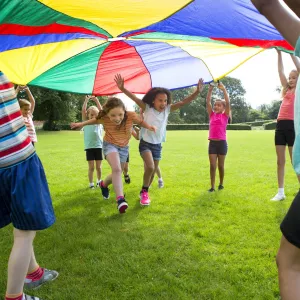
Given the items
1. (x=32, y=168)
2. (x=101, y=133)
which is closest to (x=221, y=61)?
(x=101, y=133)

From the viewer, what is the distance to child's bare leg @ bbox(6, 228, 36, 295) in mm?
1994

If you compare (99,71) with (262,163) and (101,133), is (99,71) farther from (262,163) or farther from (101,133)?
(262,163)

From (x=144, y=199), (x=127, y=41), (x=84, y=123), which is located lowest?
(x=144, y=199)

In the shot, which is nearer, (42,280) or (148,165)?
(42,280)

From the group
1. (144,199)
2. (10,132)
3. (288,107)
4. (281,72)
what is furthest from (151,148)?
(10,132)

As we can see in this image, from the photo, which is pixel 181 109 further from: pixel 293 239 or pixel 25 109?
pixel 293 239

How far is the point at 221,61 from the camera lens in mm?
5180

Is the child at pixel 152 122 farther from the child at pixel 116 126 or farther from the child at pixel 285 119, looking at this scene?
the child at pixel 285 119

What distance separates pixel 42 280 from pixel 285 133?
3.61 metres

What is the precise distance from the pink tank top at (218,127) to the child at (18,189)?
154 inches

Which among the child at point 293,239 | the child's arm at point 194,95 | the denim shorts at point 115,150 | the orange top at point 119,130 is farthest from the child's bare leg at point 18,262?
the child's arm at point 194,95

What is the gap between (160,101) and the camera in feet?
16.0

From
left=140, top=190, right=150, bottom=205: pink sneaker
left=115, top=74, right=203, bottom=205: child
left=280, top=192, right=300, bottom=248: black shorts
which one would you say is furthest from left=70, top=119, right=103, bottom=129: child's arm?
left=280, top=192, right=300, bottom=248: black shorts

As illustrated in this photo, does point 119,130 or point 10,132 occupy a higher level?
point 10,132
